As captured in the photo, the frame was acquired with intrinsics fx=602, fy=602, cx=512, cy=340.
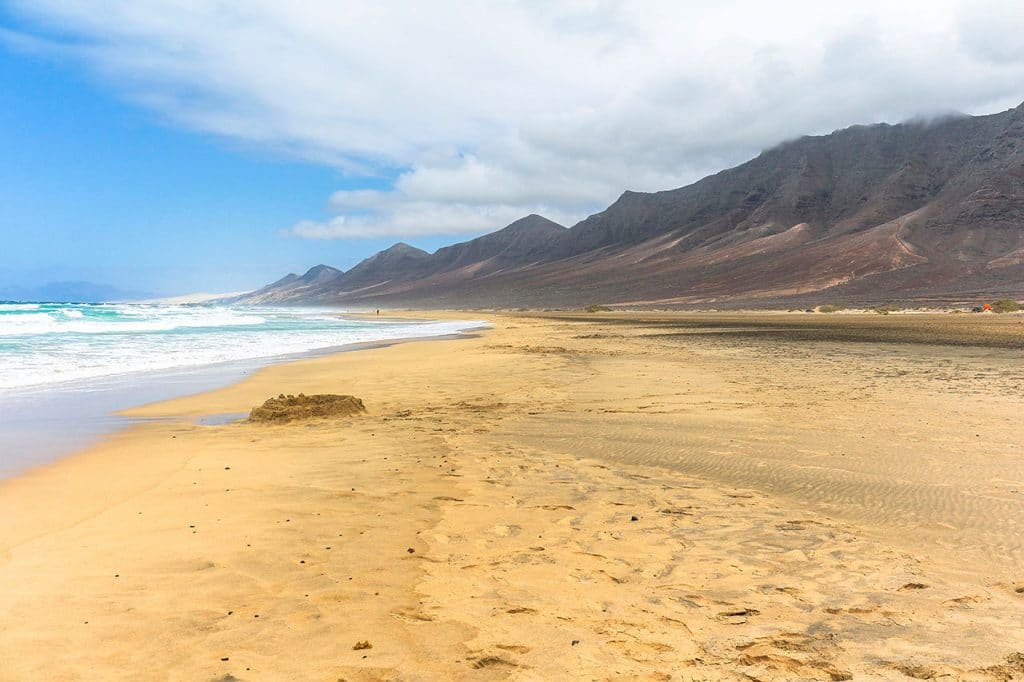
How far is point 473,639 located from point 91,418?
33.9 feet

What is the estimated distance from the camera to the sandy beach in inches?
134

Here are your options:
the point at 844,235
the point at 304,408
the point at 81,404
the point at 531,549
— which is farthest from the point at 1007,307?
the point at 844,235

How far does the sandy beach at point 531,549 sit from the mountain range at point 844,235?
8413 cm

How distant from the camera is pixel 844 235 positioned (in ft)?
Result: 452

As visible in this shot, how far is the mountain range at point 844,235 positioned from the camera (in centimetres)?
10500

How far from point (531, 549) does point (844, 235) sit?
155072 millimetres

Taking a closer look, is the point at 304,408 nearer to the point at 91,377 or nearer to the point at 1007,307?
the point at 91,377

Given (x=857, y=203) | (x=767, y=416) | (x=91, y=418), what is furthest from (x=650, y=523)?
(x=857, y=203)

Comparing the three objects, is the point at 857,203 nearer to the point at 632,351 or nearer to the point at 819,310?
the point at 819,310

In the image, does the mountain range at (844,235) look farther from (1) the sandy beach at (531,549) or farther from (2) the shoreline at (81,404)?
(2) the shoreline at (81,404)

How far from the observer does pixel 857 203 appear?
157875mm

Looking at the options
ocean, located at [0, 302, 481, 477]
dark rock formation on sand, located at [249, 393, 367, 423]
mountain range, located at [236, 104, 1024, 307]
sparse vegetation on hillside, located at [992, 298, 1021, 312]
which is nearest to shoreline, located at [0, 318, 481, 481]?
ocean, located at [0, 302, 481, 477]

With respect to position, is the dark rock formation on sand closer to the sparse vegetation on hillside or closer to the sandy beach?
the sandy beach

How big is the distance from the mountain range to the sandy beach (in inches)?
3312
